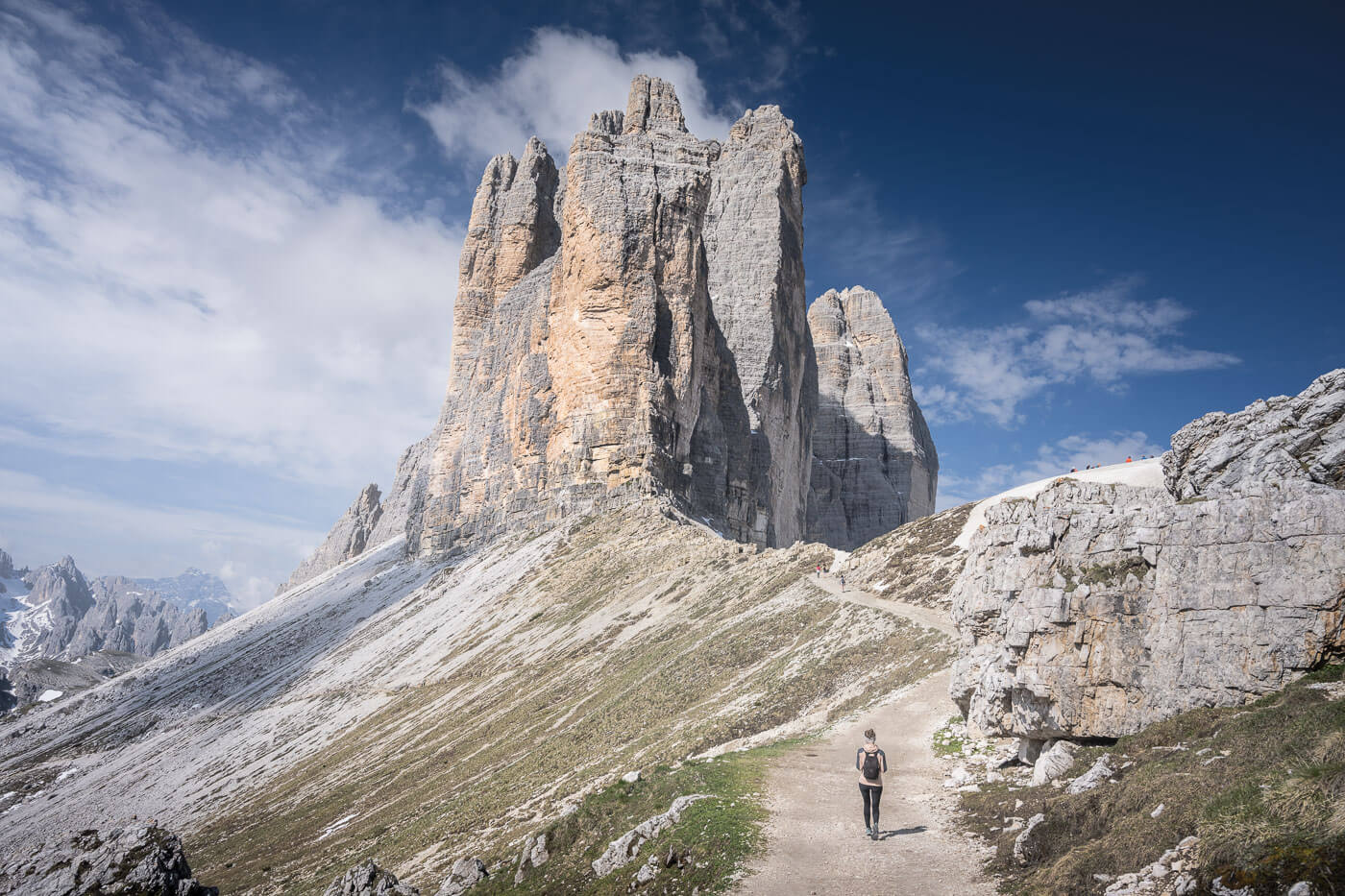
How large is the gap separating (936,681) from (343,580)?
364 feet

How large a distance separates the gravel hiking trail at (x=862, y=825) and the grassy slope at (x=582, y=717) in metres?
0.72

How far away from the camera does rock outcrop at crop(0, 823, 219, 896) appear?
18484mm

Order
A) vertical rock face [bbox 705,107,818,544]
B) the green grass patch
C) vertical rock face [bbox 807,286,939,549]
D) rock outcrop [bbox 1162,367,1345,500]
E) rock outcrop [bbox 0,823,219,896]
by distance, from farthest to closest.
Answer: vertical rock face [bbox 807,286,939,549] → vertical rock face [bbox 705,107,818,544] → rock outcrop [bbox 0,823,219,896] → rock outcrop [bbox 1162,367,1345,500] → the green grass patch

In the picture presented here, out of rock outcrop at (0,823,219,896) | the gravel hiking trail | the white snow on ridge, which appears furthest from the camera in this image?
the white snow on ridge

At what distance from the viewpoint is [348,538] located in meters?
175

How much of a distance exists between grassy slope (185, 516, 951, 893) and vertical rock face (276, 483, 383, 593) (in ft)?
429

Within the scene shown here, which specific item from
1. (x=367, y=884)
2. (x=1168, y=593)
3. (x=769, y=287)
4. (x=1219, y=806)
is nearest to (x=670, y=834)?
(x=367, y=884)

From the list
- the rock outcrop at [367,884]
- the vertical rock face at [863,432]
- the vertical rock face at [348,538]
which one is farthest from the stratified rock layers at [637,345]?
the vertical rock face at [348,538]

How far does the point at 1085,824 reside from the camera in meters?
9.95

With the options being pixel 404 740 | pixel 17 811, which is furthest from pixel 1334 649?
pixel 17 811

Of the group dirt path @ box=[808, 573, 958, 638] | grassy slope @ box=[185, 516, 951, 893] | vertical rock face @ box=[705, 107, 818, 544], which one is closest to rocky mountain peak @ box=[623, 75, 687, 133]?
vertical rock face @ box=[705, 107, 818, 544]

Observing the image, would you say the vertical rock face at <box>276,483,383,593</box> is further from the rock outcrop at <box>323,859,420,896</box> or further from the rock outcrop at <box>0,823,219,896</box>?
the rock outcrop at <box>323,859,420,896</box>

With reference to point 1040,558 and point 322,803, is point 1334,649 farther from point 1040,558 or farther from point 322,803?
point 322,803

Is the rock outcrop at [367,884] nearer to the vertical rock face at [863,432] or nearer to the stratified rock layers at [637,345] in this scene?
the stratified rock layers at [637,345]
